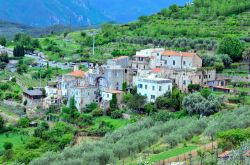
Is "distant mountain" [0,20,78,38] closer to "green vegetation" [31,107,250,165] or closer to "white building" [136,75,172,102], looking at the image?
"white building" [136,75,172,102]

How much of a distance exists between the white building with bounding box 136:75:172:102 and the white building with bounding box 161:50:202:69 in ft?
18.2

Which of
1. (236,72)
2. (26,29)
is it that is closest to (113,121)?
(236,72)

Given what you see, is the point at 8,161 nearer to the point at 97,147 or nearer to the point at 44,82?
the point at 97,147

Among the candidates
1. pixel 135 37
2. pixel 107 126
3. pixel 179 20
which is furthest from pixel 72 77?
pixel 179 20

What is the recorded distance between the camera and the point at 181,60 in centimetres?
5712

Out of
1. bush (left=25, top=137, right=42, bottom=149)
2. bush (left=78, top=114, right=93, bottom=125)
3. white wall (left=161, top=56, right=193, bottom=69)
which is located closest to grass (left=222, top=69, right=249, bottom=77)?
white wall (left=161, top=56, right=193, bottom=69)

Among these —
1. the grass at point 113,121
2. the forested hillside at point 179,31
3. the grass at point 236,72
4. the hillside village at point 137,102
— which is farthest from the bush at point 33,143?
the forested hillside at point 179,31

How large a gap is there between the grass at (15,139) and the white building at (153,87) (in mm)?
11073

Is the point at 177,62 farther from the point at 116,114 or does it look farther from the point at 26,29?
the point at 26,29

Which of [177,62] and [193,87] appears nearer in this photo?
[193,87]

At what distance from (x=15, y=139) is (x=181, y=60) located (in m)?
17.9

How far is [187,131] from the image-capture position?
40969 millimetres

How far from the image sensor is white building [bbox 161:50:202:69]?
56.7 meters

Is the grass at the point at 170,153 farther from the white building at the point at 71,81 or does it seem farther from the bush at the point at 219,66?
the white building at the point at 71,81
